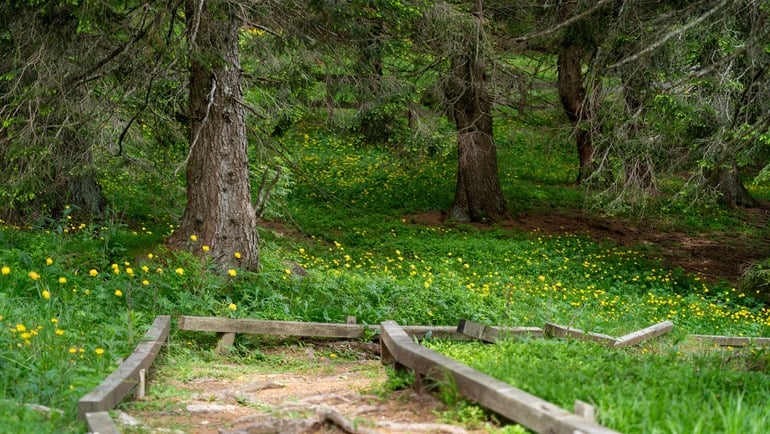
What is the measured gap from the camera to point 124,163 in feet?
41.0

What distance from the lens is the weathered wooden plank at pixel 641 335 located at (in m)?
8.84

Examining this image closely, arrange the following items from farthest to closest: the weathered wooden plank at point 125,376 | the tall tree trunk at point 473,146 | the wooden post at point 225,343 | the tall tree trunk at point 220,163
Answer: the tall tree trunk at point 473,146, the tall tree trunk at point 220,163, the wooden post at point 225,343, the weathered wooden plank at point 125,376

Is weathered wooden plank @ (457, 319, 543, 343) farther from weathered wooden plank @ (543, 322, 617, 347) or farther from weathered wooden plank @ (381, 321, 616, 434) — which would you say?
weathered wooden plank @ (381, 321, 616, 434)

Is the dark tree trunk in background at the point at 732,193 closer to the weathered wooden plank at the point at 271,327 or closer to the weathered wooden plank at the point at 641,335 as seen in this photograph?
the weathered wooden plank at the point at 641,335

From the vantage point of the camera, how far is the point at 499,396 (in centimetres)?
472

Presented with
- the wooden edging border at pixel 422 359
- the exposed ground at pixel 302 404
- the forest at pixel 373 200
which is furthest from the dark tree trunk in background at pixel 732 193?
the exposed ground at pixel 302 404

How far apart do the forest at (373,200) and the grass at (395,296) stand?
4 cm

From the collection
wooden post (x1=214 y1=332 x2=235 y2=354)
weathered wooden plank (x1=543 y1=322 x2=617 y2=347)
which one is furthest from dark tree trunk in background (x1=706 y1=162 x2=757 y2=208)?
wooden post (x1=214 y1=332 x2=235 y2=354)

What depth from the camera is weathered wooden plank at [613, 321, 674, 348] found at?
8.84 metres

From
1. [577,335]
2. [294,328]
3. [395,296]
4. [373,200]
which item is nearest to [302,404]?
[294,328]

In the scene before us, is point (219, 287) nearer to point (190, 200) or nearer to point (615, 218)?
point (190, 200)

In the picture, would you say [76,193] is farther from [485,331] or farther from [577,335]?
[577,335]

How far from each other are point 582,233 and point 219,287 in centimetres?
1263

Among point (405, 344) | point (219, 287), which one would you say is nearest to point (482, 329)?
point (405, 344)
